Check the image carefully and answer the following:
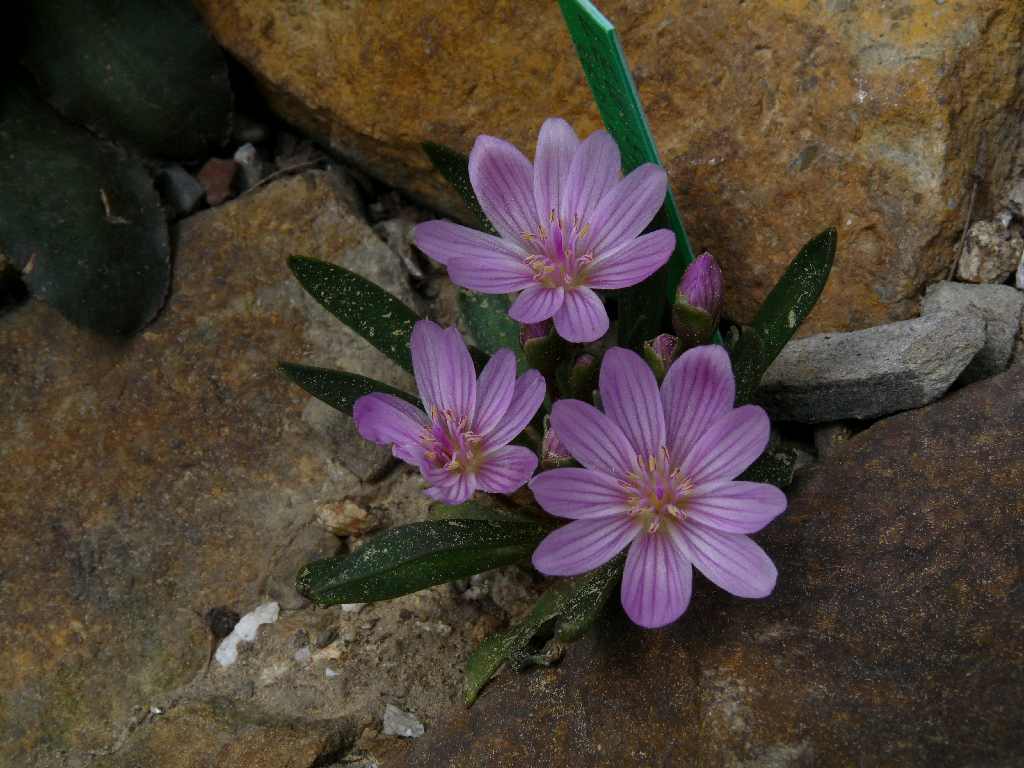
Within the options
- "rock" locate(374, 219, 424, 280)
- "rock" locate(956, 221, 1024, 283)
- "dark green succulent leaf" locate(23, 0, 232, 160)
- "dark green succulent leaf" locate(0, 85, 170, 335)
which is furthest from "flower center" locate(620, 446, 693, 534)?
"dark green succulent leaf" locate(23, 0, 232, 160)

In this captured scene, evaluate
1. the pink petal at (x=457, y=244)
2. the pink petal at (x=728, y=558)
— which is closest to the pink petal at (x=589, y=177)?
the pink petal at (x=457, y=244)

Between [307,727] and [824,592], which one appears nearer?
[824,592]

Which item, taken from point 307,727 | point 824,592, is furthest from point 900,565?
point 307,727

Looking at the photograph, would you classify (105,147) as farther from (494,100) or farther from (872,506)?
(872,506)

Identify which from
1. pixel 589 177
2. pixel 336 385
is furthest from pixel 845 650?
pixel 336 385

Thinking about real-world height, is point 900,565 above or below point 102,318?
below

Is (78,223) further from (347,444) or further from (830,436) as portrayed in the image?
(830,436)

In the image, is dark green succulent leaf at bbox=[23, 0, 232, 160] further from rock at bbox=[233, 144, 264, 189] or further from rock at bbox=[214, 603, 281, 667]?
rock at bbox=[214, 603, 281, 667]
